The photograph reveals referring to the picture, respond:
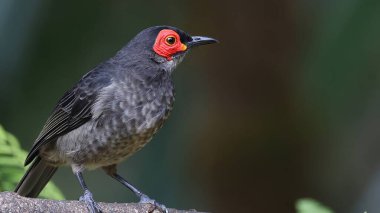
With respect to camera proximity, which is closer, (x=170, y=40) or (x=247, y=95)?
(x=170, y=40)

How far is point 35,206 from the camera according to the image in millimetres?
3861

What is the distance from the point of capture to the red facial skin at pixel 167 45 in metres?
5.84

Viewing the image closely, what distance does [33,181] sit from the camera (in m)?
5.48

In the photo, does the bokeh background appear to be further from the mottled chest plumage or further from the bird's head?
the mottled chest plumage

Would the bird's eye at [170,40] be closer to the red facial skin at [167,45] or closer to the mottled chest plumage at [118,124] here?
the red facial skin at [167,45]

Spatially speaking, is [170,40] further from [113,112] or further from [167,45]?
[113,112]

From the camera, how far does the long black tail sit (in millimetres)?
5395

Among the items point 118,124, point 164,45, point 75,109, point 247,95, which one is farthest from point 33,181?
point 247,95

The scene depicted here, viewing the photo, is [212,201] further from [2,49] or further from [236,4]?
[2,49]

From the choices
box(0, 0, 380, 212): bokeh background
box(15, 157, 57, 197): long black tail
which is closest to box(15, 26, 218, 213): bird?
box(15, 157, 57, 197): long black tail

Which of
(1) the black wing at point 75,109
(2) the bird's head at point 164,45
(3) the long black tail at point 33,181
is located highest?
(2) the bird's head at point 164,45

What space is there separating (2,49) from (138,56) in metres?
2.75

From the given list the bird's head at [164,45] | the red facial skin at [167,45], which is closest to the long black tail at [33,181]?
the bird's head at [164,45]

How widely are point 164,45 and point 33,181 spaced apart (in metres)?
1.30
